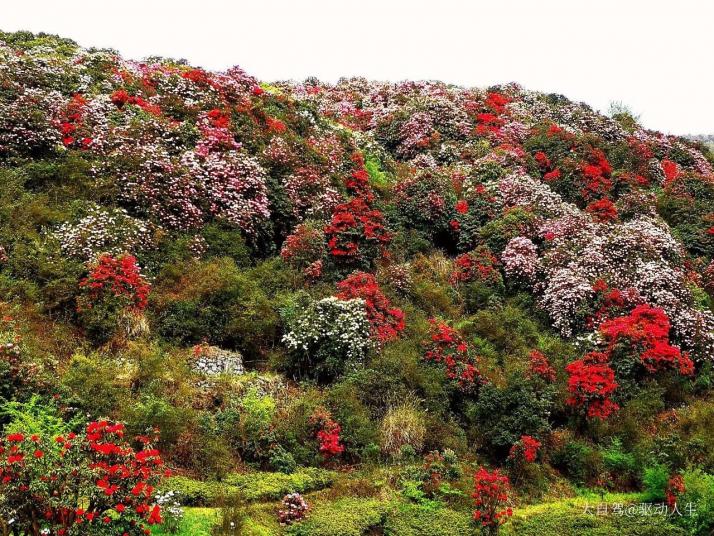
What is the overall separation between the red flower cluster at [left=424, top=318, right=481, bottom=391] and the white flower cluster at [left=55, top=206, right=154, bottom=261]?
8.25 meters

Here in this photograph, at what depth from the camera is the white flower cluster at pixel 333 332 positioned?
1366 cm

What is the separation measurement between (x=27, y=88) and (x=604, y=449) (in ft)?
66.5

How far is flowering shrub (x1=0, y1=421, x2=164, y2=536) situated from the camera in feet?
19.2

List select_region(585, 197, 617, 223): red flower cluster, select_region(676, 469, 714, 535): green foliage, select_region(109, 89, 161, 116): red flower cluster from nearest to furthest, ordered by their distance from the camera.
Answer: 1. select_region(676, 469, 714, 535): green foliage
2. select_region(109, 89, 161, 116): red flower cluster
3. select_region(585, 197, 617, 223): red flower cluster

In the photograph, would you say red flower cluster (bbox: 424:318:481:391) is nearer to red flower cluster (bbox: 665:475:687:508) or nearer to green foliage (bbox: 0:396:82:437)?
red flower cluster (bbox: 665:475:687:508)

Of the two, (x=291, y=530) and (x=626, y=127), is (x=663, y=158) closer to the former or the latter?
(x=626, y=127)

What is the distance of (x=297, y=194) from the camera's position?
18.9m

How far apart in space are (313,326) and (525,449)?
5852 mm

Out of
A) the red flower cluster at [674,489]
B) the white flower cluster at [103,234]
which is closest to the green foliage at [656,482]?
the red flower cluster at [674,489]

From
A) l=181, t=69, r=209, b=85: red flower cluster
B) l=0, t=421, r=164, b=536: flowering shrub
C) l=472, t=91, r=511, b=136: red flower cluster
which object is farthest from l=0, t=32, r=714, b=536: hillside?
l=472, t=91, r=511, b=136: red flower cluster

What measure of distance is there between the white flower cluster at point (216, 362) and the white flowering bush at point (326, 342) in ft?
4.40

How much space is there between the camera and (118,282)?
1259 cm

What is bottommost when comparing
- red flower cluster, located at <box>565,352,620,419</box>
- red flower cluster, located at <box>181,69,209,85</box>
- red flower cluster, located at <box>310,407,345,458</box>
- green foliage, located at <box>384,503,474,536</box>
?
green foliage, located at <box>384,503,474,536</box>

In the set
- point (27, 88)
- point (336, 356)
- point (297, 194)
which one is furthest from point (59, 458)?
point (27, 88)
